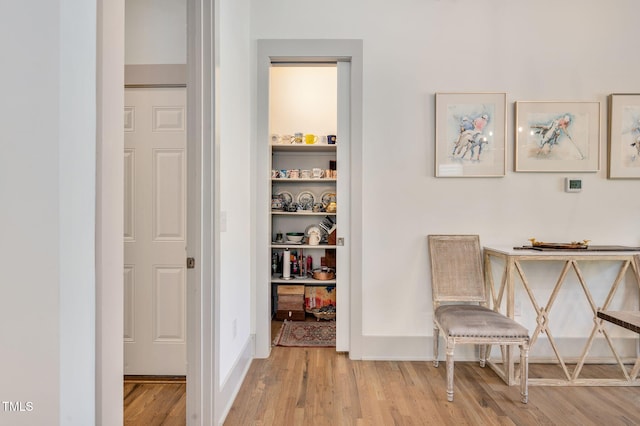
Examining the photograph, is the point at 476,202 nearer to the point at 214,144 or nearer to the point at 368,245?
the point at 368,245

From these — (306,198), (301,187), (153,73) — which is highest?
(153,73)

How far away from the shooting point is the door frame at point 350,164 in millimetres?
2736

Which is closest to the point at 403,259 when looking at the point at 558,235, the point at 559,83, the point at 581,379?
the point at 558,235

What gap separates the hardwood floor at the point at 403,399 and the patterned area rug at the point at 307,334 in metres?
0.36

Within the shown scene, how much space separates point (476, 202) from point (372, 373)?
153 centimetres

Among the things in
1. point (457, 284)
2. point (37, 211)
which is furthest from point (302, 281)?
point (37, 211)

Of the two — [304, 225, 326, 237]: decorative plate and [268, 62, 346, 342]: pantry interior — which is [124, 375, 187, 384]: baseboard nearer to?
[268, 62, 346, 342]: pantry interior

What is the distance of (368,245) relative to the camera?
277cm

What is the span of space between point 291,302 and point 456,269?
5.70ft

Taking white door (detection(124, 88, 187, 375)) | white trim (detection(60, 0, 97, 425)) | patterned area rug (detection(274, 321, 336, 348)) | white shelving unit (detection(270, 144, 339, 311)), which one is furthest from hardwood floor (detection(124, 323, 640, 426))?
white shelving unit (detection(270, 144, 339, 311))

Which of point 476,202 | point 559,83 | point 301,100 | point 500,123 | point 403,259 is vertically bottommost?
point 403,259

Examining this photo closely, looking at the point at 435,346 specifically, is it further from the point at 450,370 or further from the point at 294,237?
the point at 294,237

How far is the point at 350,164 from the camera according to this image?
9.18 ft

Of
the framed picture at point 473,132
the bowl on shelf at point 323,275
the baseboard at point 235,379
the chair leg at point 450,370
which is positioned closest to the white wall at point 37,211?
the baseboard at point 235,379
